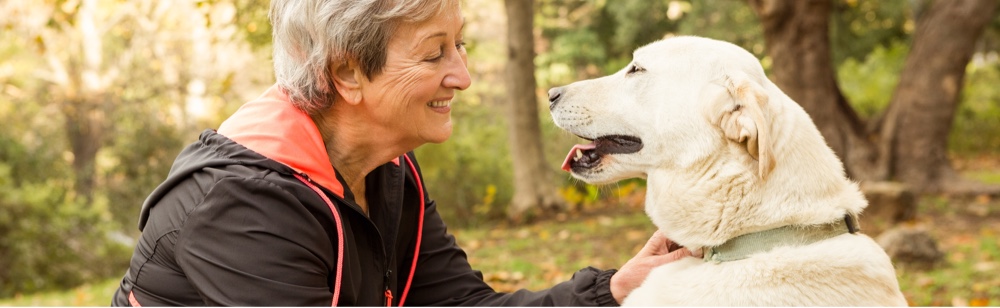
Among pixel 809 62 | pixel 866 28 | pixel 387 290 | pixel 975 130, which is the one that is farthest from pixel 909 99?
pixel 387 290

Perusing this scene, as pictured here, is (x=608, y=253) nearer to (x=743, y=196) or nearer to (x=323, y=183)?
(x=743, y=196)

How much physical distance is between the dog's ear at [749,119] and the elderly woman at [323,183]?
43 centimetres

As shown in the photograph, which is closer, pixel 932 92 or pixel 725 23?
pixel 932 92

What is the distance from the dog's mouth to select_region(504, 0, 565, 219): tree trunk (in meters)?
7.13

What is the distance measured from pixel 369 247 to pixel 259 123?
19.5 inches

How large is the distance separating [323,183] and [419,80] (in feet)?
1.40

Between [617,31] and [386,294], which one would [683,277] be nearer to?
[386,294]

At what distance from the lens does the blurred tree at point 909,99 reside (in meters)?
9.09

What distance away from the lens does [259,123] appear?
2.22 m

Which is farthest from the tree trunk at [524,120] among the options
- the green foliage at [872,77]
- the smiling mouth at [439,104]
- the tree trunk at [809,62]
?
the green foliage at [872,77]

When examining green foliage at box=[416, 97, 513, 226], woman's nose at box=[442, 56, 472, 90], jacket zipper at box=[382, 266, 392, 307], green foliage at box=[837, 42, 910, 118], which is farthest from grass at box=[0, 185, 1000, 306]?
green foliage at box=[837, 42, 910, 118]

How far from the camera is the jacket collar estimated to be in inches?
85.2

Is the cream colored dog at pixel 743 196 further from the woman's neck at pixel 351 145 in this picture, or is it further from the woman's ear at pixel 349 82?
the woman's ear at pixel 349 82

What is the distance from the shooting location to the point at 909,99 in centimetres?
1003
